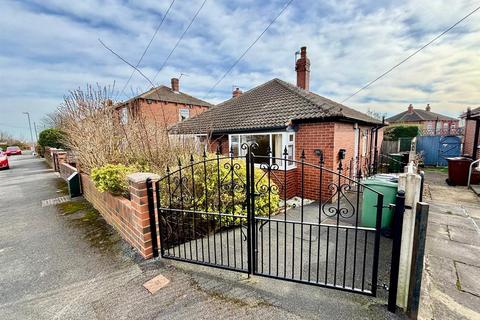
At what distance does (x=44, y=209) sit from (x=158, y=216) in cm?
474

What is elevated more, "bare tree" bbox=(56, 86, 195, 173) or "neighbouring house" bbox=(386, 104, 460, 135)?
"neighbouring house" bbox=(386, 104, 460, 135)

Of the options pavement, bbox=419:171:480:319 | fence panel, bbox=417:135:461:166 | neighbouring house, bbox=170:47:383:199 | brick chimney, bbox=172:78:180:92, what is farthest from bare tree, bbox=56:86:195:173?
brick chimney, bbox=172:78:180:92

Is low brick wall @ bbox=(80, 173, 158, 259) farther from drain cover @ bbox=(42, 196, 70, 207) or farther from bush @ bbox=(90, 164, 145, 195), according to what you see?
drain cover @ bbox=(42, 196, 70, 207)

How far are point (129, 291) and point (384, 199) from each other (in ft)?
14.3

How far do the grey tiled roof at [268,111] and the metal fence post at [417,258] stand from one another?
4.58m

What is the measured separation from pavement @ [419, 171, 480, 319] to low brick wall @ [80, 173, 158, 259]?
3.37m

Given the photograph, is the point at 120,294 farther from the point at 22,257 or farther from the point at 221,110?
the point at 221,110

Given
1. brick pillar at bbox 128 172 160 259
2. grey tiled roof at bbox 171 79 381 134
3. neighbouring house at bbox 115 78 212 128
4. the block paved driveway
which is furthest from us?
neighbouring house at bbox 115 78 212 128

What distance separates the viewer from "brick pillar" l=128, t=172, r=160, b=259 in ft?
9.86

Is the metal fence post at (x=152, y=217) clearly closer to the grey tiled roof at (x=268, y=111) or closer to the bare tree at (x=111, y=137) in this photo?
the bare tree at (x=111, y=137)

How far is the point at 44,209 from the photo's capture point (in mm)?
5688

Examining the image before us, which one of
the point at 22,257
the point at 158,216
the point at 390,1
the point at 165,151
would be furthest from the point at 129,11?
the point at 390,1

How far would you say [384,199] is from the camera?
13.2ft

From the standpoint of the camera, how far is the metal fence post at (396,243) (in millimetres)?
2041
